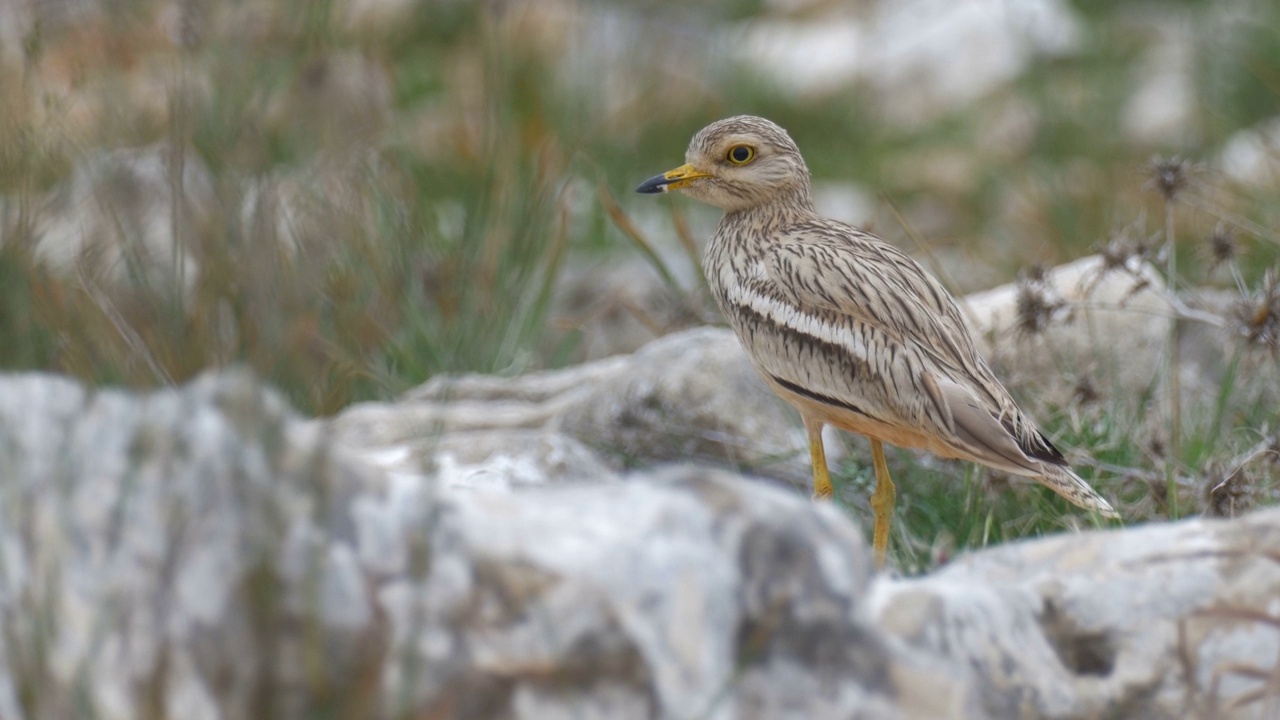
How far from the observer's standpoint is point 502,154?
6098mm

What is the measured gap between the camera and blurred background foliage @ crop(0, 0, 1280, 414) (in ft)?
9.82

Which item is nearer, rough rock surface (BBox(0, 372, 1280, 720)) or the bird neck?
rough rock surface (BBox(0, 372, 1280, 720))

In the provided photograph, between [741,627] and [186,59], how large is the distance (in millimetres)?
1817

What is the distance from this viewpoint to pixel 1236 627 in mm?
2070

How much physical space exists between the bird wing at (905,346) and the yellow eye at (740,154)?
32cm

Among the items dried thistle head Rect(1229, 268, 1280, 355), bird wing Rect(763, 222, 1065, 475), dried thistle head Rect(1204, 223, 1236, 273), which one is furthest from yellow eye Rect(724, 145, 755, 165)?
dried thistle head Rect(1229, 268, 1280, 355)

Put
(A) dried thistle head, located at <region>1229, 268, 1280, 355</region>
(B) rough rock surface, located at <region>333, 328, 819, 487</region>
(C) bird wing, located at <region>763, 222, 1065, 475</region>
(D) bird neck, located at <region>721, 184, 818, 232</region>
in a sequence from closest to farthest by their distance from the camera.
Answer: (C) bird wing, located at <region>763, 222, 1065, 475</region>, (A) dried thistle head, located at <region>1229, 268, 1280, 355</region>, (D) bird neck, located at <region>721, 184, 818, 232</region>, (B) rough rock surface, located at <region>333, 328, 819, 487</region>

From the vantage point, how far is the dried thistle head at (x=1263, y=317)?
3.27m

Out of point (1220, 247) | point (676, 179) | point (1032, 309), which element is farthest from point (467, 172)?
point (1220, 247)

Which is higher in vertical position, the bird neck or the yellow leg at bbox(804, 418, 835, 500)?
the bird neck

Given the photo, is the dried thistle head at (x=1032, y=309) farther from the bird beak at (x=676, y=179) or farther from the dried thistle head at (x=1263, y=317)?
the bird beak at (x=676, y=179)

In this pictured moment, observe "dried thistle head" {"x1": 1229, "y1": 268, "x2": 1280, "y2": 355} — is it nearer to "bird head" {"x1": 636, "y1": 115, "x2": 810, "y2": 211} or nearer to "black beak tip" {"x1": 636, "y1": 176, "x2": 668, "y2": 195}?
"bird head" {"x1": 636, "y1": 115, "x2": 810, "y2": 211}

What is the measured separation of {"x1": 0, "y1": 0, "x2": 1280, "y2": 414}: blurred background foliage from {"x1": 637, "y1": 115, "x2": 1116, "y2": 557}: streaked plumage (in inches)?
16.6

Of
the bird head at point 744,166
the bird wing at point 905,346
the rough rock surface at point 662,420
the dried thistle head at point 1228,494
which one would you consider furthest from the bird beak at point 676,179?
the dried thistle head at point 1228,494
